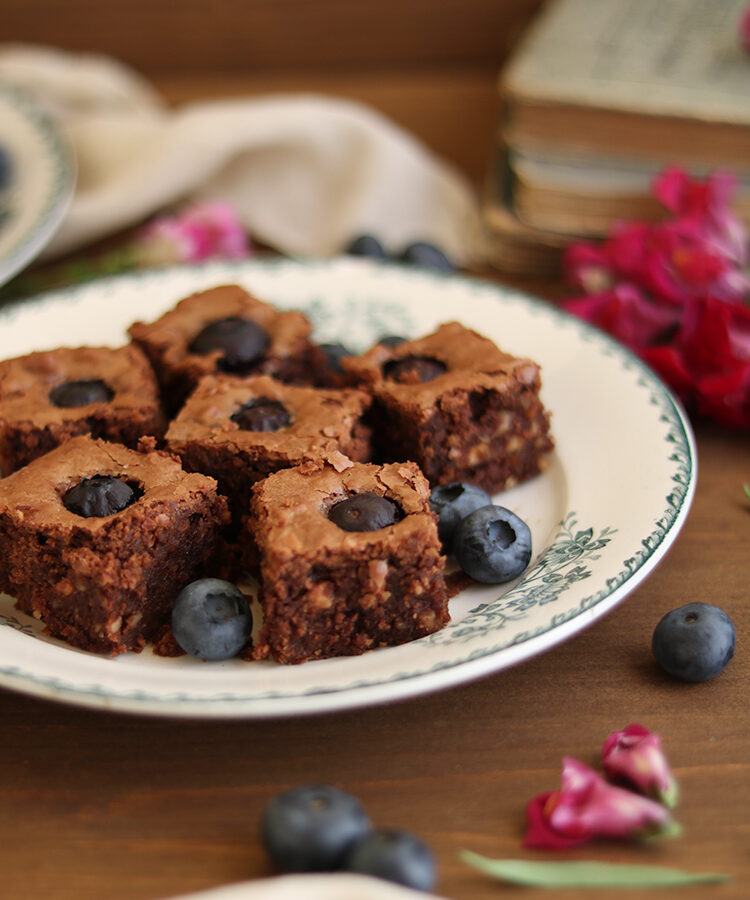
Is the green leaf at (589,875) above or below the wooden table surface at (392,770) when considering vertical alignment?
above

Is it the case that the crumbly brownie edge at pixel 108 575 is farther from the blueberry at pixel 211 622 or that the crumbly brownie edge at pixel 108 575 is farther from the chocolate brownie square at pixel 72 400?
the chocolate brownie square at pixel 72 400

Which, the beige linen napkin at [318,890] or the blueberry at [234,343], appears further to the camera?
the blueberry at [234,343]

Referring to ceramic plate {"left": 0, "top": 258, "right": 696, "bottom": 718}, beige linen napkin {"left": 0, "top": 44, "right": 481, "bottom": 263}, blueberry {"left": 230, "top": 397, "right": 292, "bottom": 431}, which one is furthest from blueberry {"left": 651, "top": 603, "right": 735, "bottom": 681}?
beige linen napkin {"left": 0, "top": 44, "right": 481, "bottom": 263}

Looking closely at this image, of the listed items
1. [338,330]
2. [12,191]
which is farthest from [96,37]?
[338,330]

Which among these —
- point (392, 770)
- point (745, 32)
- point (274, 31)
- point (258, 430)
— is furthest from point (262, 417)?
point (274, 31)

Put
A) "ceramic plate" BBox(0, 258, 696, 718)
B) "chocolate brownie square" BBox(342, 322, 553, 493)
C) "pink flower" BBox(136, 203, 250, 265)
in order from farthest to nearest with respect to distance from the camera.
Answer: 1. "pink flower" BBox(136, 203, 250, 265)
2. "chocolate brownie square" BBox(342, 322, 553, 493)
3. "ceramic plate" BBox(0, 258, 696, 718)

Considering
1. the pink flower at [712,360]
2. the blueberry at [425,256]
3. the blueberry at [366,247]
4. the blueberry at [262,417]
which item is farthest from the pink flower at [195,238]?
the pink flower at [712,360]

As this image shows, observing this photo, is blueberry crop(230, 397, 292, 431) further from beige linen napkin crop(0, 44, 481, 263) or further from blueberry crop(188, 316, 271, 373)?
beige linen napkin crop(0, 44, 481, 263)

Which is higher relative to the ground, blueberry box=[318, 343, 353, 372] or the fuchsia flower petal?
the fuchsia flower petal
